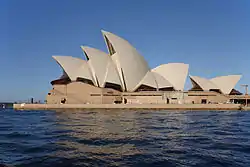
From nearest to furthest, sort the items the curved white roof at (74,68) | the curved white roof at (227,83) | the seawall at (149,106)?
the seawall at (149,106) → the curved white roof at (74,68) → the curved white roof at (227,83)

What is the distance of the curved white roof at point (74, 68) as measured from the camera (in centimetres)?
5709

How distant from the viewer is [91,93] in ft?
191

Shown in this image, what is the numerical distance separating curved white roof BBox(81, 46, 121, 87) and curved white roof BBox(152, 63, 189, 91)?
1360 cm

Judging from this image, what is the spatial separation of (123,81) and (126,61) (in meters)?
5.33

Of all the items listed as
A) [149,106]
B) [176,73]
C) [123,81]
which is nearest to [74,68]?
[123,81]

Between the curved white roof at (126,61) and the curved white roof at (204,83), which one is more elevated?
the curved white roof at (126,61)

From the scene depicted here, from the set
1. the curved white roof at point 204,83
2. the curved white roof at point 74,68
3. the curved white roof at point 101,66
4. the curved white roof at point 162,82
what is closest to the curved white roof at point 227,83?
the curved white roof at point 204,83

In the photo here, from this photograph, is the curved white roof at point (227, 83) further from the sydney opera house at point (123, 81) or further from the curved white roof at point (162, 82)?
the curved white roof at point (162, 82)

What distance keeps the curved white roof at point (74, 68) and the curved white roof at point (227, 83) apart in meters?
33.1

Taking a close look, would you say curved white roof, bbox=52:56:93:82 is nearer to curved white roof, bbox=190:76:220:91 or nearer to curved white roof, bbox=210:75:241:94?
curved white roof, bbox=190:76:220:91

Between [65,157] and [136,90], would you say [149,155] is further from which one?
[136,90]

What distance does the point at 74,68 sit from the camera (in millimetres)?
57938

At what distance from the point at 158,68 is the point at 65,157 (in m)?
59.5

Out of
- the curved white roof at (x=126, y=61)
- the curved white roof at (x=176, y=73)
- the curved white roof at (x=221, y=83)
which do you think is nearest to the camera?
the curved white roof at (x=126, y=61)
